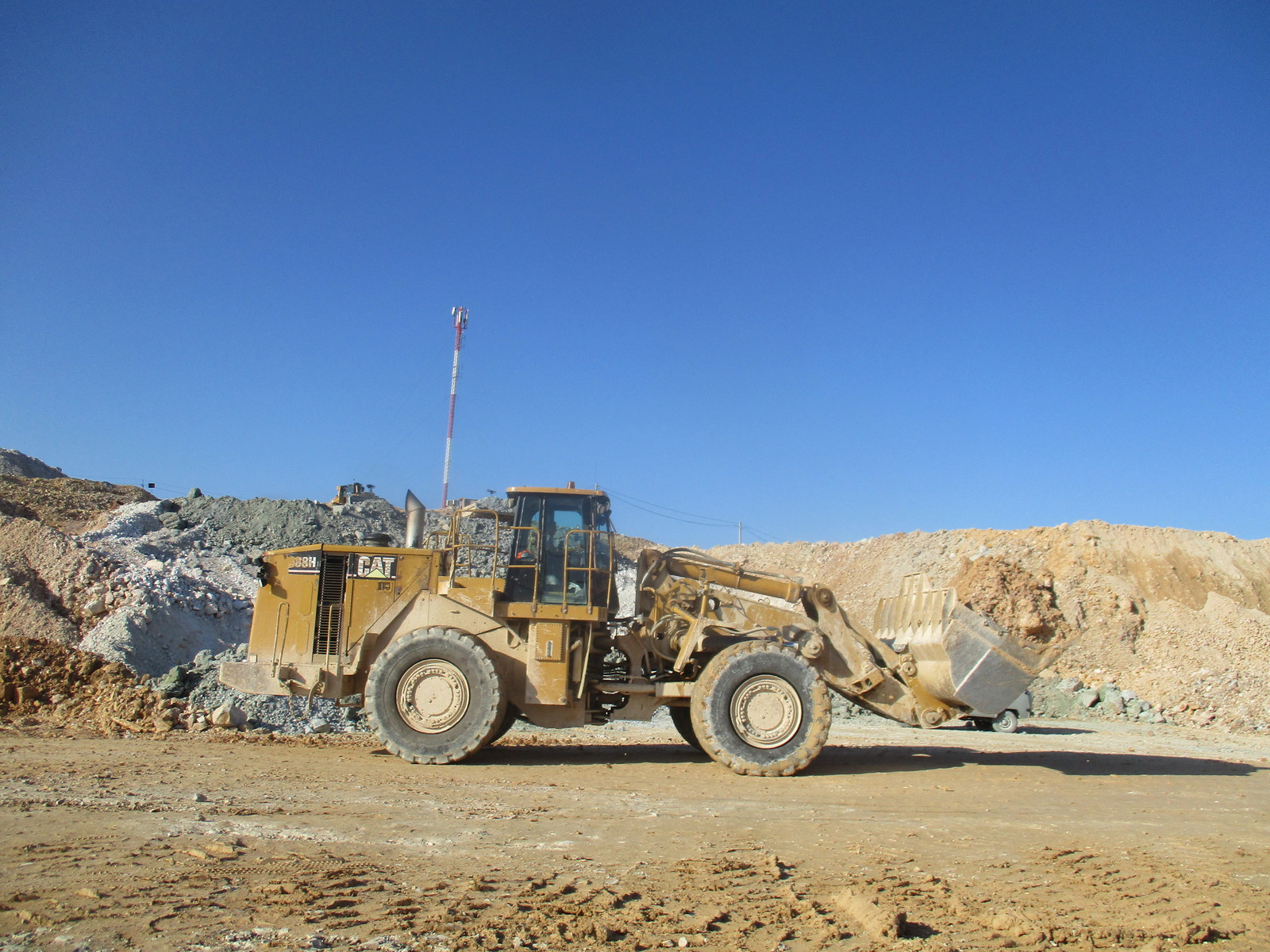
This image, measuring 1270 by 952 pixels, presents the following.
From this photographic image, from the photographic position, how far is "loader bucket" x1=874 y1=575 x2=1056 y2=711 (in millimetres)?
9250

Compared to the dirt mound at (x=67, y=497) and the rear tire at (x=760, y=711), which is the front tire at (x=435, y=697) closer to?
the rear tire at (x=760, y=711)

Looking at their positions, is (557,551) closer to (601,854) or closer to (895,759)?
(601,854)

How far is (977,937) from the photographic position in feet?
14.7

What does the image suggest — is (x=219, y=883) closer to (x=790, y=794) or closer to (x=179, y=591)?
(x=790, y=794)

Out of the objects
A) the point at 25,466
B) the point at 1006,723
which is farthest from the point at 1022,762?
the point at 25,466

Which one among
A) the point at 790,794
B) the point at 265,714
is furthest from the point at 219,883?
the point at 265,714

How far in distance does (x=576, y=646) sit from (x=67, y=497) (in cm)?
3341

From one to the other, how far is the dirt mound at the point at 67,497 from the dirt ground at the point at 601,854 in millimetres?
25478

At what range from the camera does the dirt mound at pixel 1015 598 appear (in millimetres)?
24625

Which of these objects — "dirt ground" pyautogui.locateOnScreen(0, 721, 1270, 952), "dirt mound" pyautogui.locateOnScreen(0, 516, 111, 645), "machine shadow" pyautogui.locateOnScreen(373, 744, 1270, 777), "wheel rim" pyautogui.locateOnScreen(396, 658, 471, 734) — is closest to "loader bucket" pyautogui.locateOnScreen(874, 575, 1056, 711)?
"dirt ground" pyautogui.locateOnScreen(0, 721, 1270, 952)

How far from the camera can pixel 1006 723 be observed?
1563 cm

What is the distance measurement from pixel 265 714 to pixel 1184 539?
3102 cm

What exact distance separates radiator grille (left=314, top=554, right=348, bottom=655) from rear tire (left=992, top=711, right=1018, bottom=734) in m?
11.2

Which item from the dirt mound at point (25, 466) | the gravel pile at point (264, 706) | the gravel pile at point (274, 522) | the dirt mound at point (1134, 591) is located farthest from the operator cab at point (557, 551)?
the dirt mound at point (25, 466)
